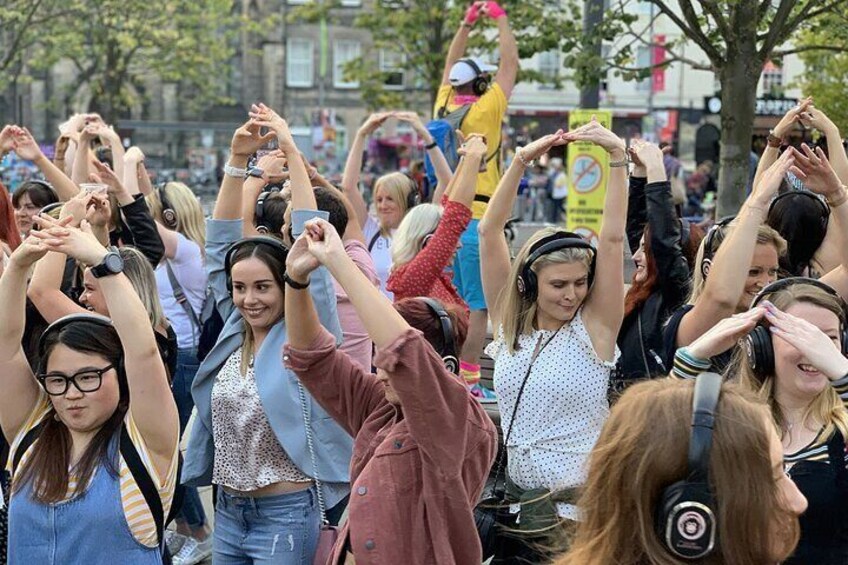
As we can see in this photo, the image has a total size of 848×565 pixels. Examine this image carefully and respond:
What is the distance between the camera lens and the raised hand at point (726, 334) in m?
3.29

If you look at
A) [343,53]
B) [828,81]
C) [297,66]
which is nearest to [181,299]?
[828,81]

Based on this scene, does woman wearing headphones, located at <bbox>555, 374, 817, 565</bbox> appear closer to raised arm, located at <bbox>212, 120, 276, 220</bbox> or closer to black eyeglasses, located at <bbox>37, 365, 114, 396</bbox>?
black eyeglasses, located at <bbox>37, 365, 114, 396</bbox>

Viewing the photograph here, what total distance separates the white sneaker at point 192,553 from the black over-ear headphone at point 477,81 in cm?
411

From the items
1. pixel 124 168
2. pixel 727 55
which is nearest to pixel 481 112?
pixel 727 55

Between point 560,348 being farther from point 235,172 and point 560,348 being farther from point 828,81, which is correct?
point 828,81

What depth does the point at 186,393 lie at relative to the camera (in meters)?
6.86

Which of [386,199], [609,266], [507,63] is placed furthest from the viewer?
[507,63]

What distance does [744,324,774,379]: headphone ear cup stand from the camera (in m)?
3.63

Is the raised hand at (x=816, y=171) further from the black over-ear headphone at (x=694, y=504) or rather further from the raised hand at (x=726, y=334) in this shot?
the black over-ear headphone at (x=694, y=504)

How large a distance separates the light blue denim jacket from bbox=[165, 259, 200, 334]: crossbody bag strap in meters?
2.27

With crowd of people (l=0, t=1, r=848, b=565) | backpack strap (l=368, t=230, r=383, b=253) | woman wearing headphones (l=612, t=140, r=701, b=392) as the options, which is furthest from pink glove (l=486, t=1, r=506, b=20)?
woman wearing headphones (l=612, t=140, r=701, b=392)

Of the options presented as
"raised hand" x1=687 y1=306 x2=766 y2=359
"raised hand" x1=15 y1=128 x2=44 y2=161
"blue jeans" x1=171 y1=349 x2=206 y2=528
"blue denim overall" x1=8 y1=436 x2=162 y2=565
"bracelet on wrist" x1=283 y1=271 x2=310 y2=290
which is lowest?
"blue jeans" x1=171 y1=349 x2=206 y2=528

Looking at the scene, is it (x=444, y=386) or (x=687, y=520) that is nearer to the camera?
(x=687, y=520)

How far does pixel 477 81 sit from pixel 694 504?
7.35 metres
